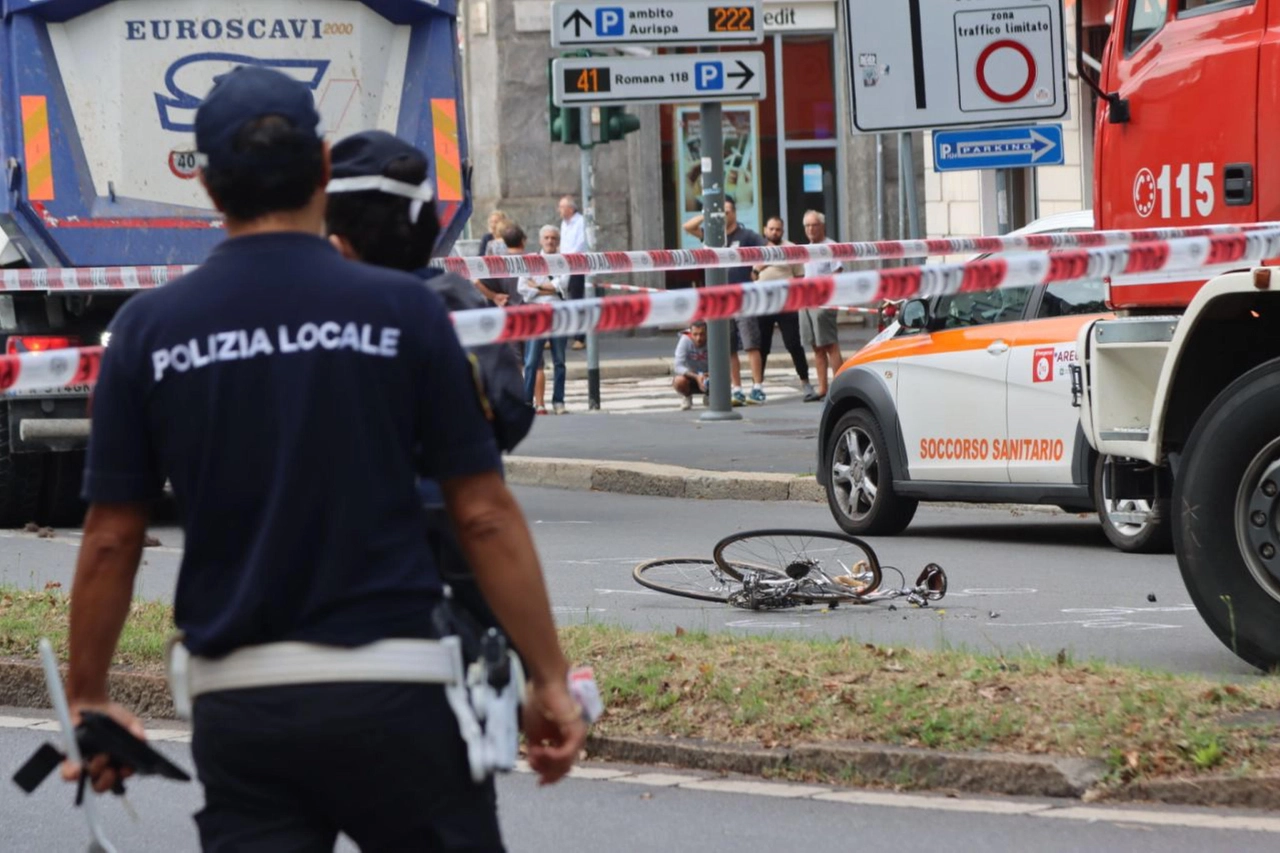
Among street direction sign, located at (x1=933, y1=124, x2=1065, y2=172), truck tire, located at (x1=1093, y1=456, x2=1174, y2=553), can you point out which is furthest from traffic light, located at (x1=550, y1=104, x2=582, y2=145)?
truck tire, located at (x1=1093, y1=456, x2=1174, y2=553)

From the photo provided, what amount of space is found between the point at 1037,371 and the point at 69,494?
238 inches

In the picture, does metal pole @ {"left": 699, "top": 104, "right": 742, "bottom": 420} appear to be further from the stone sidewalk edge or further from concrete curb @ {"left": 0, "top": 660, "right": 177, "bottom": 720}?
the stone sidewalk edge

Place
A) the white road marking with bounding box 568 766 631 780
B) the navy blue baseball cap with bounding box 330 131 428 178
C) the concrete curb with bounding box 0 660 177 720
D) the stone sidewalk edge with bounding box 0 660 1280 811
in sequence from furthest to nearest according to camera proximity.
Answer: the concrete curb with bounding box 0 660 177 720
the white road marking with bounding box 568 766 631 780
the stone sidewalk edge with bounding box 0 660 1280 811
the navy blue baseball cap with bounding box 330 131 428 178

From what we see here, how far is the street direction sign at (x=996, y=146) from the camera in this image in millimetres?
14039

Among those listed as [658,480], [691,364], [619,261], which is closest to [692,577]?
[619,261]

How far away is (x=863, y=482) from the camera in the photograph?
12.0m

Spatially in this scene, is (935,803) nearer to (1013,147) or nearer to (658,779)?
(658,779)

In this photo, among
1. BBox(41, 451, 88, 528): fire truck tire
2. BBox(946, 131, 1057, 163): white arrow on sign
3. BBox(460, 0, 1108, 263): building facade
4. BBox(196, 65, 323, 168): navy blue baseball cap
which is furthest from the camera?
BBox(460, 0, 1108, 263): building facade

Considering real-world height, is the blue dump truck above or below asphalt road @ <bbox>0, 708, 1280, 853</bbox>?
above

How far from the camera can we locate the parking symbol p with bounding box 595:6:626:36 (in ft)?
57.6

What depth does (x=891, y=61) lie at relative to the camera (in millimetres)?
13711

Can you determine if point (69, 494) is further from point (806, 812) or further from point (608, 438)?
point (806, 812)

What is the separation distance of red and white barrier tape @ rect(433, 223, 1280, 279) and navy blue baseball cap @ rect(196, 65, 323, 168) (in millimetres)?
5753

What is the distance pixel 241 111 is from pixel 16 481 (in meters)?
10.5
